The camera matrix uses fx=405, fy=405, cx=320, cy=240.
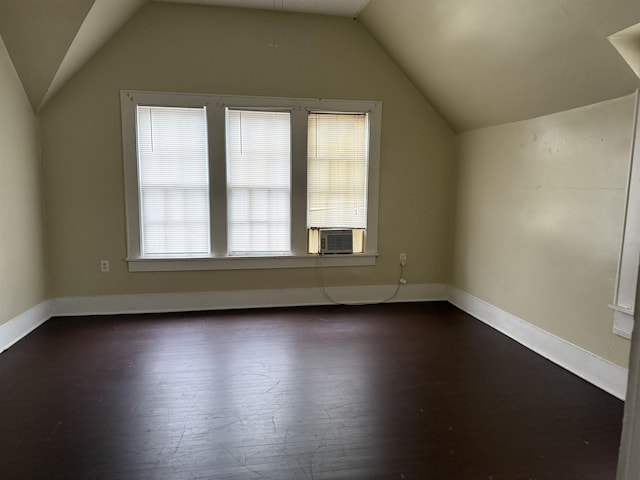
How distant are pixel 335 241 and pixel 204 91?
6.66 ft

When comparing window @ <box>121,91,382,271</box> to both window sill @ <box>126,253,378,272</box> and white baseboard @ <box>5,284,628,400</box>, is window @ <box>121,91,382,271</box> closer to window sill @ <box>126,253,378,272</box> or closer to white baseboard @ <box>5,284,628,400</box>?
window sill @ <box>126,253,378,272</box>

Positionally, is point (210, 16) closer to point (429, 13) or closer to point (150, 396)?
point (429, 13)

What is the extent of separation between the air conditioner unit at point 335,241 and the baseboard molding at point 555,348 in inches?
55.1

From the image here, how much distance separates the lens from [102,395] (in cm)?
256

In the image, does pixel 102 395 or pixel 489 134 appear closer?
pixel 102 395

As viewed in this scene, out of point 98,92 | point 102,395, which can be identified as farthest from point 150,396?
point 98,92

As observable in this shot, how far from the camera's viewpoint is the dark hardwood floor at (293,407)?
77.0 inches

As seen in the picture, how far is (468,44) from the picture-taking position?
3260 mm

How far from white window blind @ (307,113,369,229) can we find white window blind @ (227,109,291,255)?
0.26 m

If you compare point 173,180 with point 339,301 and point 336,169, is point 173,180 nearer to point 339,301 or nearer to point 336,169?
point 336,169

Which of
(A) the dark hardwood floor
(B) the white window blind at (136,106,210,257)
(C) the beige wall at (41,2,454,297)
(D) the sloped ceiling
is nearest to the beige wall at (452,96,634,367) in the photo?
(D) the sloped ceiling

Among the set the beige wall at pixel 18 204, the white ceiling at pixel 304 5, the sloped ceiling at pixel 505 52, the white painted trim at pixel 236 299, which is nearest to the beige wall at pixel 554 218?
the sloped ceiling at pixel 505 52

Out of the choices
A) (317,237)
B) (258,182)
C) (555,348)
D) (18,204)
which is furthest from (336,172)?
(18,204)

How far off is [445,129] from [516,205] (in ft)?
4.57
